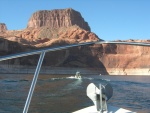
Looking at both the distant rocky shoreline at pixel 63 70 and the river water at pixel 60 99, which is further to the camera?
the distant rocky shoreline at pixel 63 70

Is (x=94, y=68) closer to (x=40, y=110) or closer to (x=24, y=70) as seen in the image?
(x=24, y=70)

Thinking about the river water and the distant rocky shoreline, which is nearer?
the river water

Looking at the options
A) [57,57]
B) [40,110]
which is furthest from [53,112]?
[57,57]

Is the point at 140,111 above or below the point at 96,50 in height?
below

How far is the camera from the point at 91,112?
6.68 meters

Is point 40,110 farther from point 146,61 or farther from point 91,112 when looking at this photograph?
→ point 146,61

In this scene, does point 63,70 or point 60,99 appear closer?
point 60,99

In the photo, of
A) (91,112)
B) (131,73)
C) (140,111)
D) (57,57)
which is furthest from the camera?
(131,73)

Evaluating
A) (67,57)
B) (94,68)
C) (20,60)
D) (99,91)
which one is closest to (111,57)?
(94,68)

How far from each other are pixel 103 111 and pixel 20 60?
13523 cm

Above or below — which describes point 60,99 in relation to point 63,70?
below

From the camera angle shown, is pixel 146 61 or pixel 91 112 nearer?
pixel 91 112

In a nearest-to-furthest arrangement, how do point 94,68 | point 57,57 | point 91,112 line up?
point 91,112
point 57,57
point 94,68

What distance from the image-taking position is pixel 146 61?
193500 millimetres
